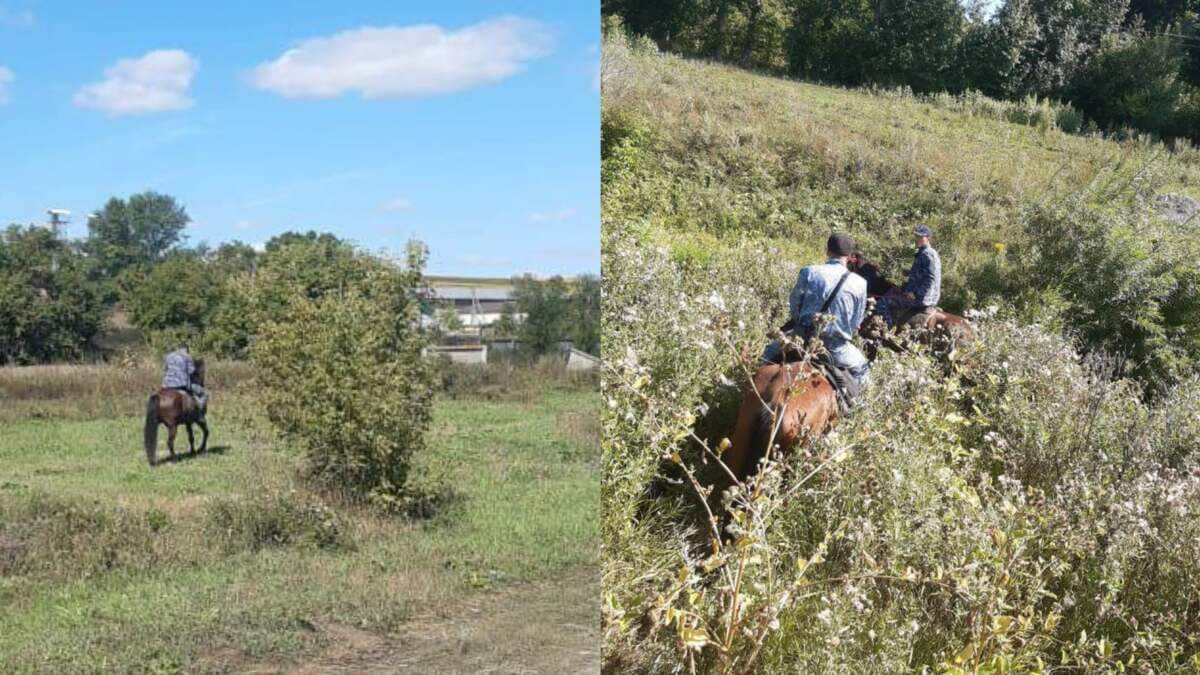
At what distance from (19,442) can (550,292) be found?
5.12 feet

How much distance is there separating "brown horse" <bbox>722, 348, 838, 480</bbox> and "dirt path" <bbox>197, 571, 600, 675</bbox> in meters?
0.79

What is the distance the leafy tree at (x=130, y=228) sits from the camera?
8.87 feet

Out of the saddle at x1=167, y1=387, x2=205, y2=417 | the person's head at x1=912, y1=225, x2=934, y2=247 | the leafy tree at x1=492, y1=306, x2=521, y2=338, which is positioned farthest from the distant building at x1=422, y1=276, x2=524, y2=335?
the person's head at x1=912, y1=225, x2=934, y2=247

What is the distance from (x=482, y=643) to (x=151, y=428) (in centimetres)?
126

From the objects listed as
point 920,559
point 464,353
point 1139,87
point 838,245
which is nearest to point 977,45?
point 838,245

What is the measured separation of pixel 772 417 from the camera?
3697 millimetres

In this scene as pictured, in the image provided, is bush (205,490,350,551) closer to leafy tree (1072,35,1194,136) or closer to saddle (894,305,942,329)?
saddle (894,305,942,329)

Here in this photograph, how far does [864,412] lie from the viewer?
372 cm

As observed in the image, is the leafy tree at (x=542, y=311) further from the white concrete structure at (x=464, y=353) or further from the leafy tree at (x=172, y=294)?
the leafy tree at (x=172, y=294)

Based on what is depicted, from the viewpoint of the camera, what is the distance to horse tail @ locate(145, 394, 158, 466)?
2.80m

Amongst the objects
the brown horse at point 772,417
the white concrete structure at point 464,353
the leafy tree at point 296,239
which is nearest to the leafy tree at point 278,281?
the leafy tree at point 296,239

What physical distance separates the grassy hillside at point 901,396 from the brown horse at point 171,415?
1231 millimetres

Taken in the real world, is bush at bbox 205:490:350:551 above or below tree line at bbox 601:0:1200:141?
below

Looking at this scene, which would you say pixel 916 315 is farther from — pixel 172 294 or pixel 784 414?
pixel 172 294
